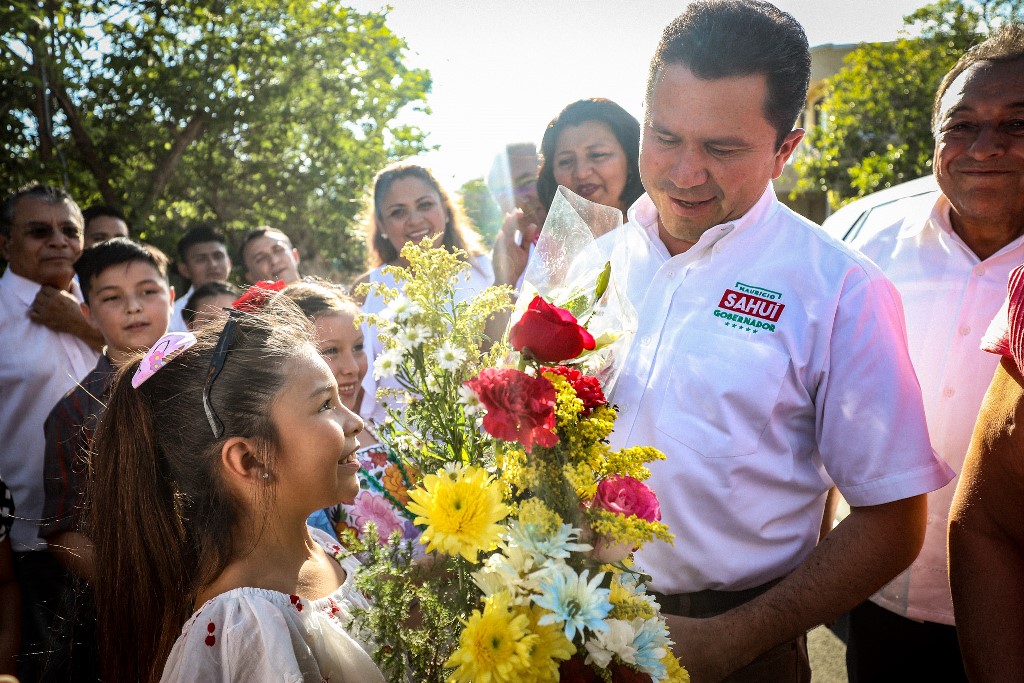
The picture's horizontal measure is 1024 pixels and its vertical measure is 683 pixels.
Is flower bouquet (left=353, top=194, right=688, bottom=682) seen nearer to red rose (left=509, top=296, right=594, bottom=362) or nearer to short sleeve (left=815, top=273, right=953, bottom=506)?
red rose (left=509, top=296, right=594, bottom=362)

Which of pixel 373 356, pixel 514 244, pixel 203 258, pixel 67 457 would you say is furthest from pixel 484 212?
pixel 67 457

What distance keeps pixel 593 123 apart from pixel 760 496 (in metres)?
2.08

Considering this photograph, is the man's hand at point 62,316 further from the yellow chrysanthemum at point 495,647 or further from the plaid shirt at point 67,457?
the yellow chrysanthemum at point 495,647

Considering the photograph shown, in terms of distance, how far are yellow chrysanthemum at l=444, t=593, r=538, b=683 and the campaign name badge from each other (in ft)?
3.39

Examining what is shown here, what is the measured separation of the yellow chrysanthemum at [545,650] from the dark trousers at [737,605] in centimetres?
82

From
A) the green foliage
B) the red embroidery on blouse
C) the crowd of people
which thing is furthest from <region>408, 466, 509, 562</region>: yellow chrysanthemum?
the green foliage

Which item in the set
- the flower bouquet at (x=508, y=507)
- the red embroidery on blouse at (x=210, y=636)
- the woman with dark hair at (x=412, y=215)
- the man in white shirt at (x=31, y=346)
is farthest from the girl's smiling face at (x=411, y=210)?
the flower bouquet at (x=508, y=507)

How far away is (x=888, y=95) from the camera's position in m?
11.6

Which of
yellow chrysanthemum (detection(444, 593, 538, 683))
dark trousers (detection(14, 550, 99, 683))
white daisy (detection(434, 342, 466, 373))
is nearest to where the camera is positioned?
yellow chrysanthemum (detection(444, 593, 538, 683))

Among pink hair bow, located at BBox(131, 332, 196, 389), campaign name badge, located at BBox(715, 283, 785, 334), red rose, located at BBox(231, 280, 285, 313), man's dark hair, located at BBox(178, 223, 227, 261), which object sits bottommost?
man's dark hair, located at BBox(178, 223, 227, 261)

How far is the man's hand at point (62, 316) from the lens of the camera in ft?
13.2

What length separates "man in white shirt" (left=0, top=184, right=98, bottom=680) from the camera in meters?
3.62

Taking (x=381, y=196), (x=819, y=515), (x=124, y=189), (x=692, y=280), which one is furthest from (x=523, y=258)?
(x=124, y=189)

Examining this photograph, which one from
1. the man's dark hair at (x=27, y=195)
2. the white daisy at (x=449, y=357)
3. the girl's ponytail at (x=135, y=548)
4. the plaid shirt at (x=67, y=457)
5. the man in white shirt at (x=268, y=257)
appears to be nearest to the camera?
the white daisy at (x=449, y=357)
